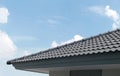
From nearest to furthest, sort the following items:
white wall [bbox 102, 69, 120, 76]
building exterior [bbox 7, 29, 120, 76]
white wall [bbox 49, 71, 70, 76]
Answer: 1. building exterior [bbox 7, 29, 120, 76]
2. white wall [bbox 102, 69, 120, 76]
3. white wall [bbox 49, 71, 70, 76]

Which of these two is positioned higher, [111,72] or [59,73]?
[59,73]

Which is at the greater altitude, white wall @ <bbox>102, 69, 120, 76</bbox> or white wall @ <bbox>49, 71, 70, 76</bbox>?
white wall @ <bbox>49, 71, 70, 76</bbox>

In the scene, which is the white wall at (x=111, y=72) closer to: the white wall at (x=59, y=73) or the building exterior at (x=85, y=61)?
the building exterior at (x=85, y=61)

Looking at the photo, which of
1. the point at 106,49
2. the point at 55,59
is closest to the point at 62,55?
the point at 55,59

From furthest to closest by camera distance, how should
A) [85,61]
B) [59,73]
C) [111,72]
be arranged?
[59,73] → [111,72] → [85,61]

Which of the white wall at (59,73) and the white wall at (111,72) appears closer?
the white wall at (111,72)

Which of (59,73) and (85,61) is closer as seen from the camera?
(85,61)

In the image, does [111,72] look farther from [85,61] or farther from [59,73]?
[59,73]

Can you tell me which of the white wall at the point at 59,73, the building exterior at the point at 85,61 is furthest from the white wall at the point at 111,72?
the white wall at the point at 59,73

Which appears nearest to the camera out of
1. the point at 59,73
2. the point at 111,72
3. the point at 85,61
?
the point at 85,61

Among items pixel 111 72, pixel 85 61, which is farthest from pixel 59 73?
pixel 85 61

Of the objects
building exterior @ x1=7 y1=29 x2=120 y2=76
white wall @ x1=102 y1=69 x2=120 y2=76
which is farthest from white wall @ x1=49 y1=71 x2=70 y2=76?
white wall @ x1=102 y1=69 x2=120 y2=76

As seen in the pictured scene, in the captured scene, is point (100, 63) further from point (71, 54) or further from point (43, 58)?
point (43, 58)

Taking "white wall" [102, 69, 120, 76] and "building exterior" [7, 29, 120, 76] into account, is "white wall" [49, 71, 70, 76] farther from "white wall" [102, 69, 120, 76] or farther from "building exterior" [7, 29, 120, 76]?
"white wall" [102, 69, 120, 76]
